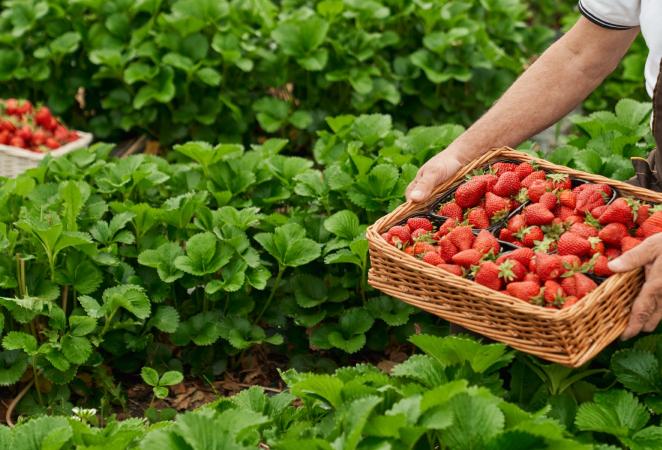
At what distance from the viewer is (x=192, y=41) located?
16.8ft

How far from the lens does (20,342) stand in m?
3.17

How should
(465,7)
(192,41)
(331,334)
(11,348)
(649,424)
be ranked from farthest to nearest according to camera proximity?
1. (465,7)
2. (192,41)
3. (331,334)
4. (11,348)
5. (649,424)

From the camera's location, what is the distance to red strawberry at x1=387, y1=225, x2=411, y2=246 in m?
2.67

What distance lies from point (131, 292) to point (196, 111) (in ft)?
7.01

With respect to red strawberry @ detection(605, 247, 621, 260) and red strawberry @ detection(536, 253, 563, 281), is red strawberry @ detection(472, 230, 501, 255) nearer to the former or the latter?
red strawberry @ detection(536, 253, 563, 281)

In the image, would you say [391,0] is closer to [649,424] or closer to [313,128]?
[313,128]

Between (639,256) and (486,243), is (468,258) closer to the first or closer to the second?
(486,243)

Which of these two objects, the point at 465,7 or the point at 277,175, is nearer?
the point at 277,175

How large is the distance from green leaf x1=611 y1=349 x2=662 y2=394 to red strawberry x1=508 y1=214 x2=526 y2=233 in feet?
1.36

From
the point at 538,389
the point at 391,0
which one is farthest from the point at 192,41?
the point at 538,389

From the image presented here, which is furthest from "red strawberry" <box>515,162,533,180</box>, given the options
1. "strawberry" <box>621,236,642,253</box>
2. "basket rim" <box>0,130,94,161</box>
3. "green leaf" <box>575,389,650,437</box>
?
"basket rim" <box>0,130,94,161</box>

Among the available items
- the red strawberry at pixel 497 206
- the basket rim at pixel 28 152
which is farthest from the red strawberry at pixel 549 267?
the basket rim at pixel 28 152

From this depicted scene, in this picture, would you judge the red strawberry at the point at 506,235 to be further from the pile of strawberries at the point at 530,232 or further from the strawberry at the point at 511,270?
the strawberry at the point at 511,270

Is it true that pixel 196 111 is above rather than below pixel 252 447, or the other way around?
below
